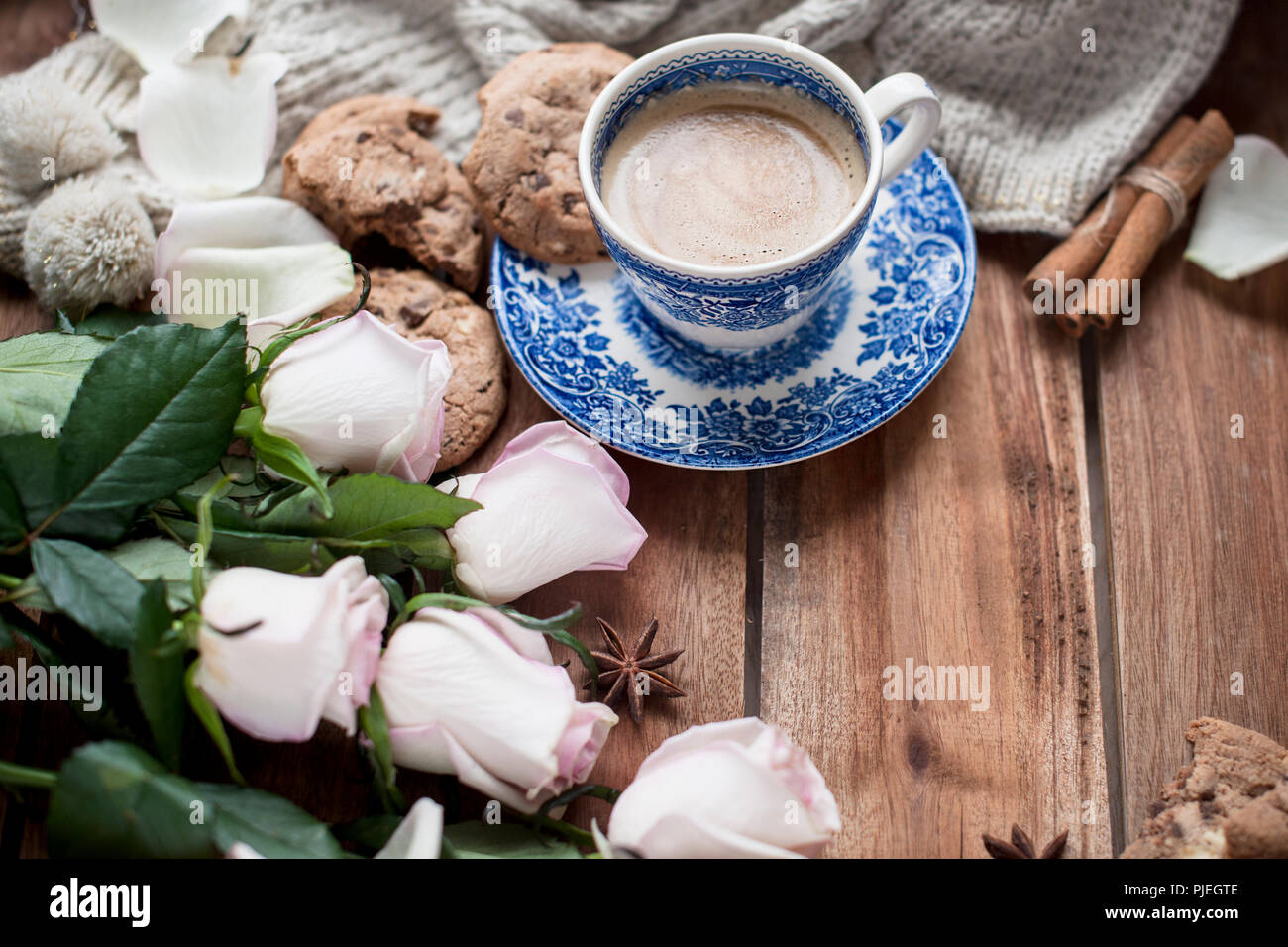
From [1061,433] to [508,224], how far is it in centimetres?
74

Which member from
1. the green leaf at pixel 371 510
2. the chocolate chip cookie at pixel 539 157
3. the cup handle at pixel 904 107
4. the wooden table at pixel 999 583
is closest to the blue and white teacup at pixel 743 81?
the cup handle at pixel 904 107

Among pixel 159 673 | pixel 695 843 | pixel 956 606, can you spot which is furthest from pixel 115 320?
pixel 956 606

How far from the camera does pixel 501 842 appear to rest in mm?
966

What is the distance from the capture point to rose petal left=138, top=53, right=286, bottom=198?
4.20 feet

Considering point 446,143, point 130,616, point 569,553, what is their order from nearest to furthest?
point 130,616 < point 569,553 < point 446,143

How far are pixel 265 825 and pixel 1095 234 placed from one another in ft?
3.97

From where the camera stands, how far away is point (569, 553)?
1034 millimetres

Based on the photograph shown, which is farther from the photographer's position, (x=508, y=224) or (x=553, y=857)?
(x=508, y=224)

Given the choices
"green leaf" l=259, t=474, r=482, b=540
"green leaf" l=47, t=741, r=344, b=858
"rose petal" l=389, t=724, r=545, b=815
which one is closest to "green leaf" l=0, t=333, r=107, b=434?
"green leaf" l=259, t=474, r=482, b=540

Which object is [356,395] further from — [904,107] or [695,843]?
[904,107]

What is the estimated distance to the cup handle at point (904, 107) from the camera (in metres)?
1.08

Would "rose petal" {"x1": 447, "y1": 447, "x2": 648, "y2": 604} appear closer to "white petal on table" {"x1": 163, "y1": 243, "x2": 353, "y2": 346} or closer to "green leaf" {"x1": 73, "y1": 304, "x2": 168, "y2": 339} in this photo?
"white petal on table" {"x1": 163, "y1": 243, "x2": 353, "y2": 346}
